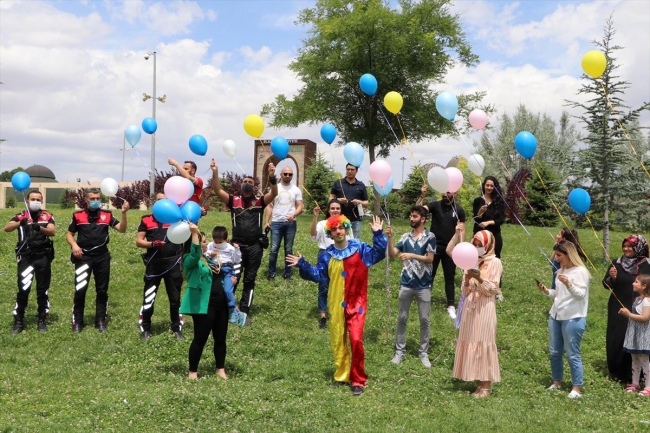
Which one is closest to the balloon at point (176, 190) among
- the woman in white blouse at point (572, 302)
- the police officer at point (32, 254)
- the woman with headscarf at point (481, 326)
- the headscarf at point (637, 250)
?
the police officer at point (32, 254)

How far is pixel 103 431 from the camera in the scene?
5180 millimetres

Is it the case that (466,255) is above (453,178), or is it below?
below

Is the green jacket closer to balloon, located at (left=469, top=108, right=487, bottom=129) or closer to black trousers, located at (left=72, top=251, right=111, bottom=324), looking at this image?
black trousers, located at (left=72, top=251, right=111, bottom=324)

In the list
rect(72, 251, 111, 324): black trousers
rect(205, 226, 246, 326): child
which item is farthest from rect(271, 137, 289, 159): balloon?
rect(72, 251, 111, 324): black trousers

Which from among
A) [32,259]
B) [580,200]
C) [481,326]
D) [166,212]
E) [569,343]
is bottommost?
[569,343]

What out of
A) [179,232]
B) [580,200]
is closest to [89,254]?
[179,232]

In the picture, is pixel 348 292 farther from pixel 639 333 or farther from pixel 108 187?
pixel 108 187

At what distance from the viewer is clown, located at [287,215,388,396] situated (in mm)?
6789

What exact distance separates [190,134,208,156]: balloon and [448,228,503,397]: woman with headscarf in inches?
166

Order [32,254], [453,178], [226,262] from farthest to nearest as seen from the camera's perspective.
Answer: [32,254] < [453,178] < [226,262]

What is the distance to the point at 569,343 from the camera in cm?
693

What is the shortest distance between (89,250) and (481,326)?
5800 mm

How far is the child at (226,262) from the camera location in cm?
710

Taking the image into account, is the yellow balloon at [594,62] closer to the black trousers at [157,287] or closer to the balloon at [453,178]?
the balloon at [453,178]
